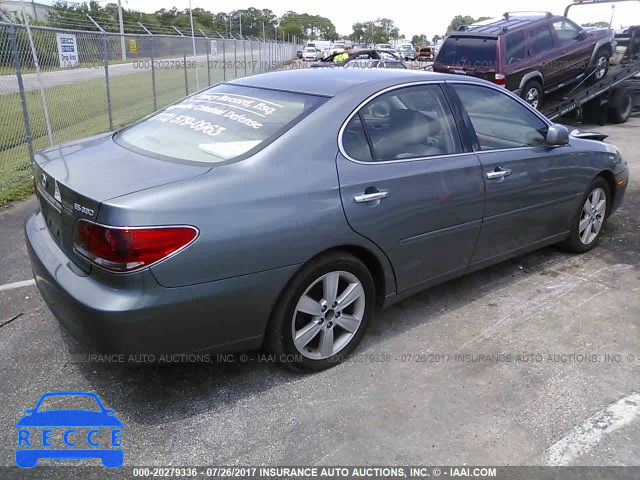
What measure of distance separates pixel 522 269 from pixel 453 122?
1642 mm

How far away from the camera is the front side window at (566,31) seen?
432 inches

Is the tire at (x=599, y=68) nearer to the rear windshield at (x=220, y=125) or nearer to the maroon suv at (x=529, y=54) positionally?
the maroon suv at (x=529, y=54)

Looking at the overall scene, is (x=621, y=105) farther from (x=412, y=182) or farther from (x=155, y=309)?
(x=155, y=309)

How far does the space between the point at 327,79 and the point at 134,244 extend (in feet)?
5.63

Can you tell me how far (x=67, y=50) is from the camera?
27.2ft

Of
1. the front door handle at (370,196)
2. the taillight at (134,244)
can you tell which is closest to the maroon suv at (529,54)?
the front door handle at (370,196)

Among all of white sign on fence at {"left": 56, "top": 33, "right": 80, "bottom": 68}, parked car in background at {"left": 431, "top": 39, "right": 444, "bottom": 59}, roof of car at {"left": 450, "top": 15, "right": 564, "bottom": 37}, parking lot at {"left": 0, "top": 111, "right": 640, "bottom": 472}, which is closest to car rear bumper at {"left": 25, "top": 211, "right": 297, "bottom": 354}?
parking lot at {"left": 0, "top": 111, "right": 640, "bottom": 472}

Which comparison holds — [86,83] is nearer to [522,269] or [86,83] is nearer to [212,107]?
[212,107]

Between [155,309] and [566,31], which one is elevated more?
[566,31]

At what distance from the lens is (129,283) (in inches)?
90.9

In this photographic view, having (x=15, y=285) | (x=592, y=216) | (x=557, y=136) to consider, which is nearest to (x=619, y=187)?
(x=592, y=216)

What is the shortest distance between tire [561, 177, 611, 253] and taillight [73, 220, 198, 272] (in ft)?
11.4

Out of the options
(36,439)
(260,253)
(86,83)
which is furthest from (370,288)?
(86,83)

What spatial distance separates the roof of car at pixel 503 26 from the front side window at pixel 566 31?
0.65 ft
